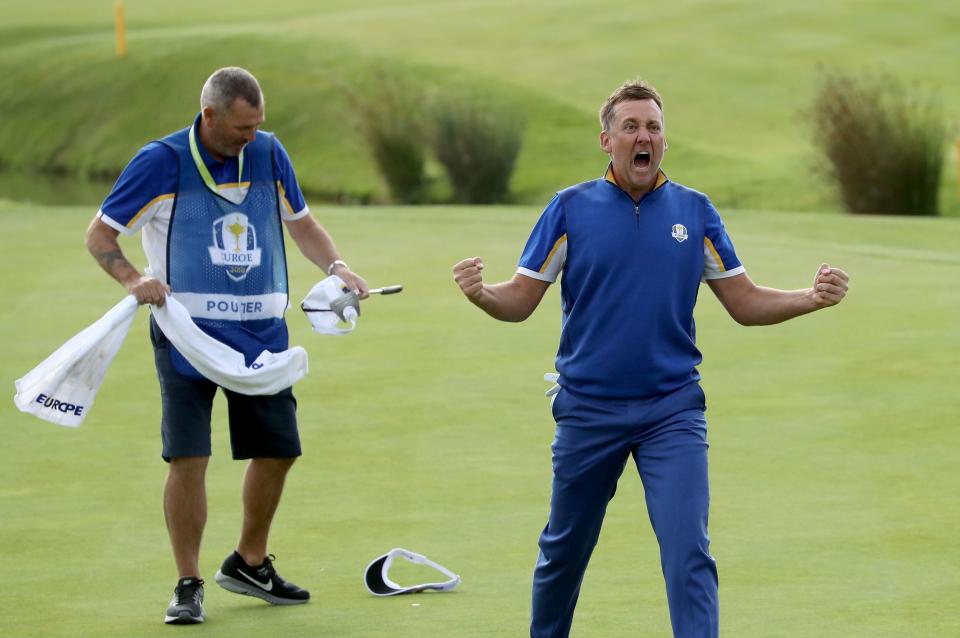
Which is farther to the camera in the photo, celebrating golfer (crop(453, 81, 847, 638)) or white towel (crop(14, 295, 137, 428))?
white towel (crop(14, 295, 137, 428))

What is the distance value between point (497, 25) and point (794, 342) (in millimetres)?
30611

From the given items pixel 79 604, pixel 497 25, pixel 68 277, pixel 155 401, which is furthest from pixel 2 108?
pixel 79 604

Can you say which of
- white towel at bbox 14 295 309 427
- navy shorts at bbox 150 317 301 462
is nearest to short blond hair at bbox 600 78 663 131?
white towel at bbox 14 295 309 427

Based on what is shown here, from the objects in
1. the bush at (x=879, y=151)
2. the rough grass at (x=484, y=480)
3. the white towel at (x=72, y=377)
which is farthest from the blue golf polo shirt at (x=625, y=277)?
the bush at (x=879, y=151)

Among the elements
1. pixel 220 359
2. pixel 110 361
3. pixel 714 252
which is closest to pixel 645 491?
pixel 714 252

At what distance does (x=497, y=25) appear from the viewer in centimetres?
4166

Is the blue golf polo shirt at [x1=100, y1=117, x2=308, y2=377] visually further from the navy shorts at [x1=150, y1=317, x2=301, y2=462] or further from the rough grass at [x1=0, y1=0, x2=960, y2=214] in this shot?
the rough grass at [x1=0, y1=0, x2=960, y2=214]

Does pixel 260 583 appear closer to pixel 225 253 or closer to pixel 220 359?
pixel 220 359

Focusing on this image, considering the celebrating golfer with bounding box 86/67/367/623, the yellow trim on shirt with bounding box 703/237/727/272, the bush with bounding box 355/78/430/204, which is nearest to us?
the yellow trim on shirt with bounding box 703/237/727/272

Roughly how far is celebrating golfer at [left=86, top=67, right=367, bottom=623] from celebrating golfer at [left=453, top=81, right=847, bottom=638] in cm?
129

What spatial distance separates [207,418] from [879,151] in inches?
689

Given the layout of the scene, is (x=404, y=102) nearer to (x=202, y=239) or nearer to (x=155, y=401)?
(x=155, y=401)

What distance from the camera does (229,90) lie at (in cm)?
610

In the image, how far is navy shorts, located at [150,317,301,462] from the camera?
6.33 meters
